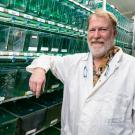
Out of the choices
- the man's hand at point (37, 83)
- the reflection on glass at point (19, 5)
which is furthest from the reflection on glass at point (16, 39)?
the man's hand at point (37, 83)

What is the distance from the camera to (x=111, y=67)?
1.88m

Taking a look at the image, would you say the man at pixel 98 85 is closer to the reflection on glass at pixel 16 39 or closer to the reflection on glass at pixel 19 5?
the reflection on glass at pixel 16 39

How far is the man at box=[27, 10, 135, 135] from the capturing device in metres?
1.82

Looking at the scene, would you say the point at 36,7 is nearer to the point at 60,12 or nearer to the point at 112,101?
the point at 60,12

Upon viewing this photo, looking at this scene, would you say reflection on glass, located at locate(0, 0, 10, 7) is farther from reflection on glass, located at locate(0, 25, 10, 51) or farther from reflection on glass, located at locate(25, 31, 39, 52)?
reflection on glass, located at locate(25, 31, 39, 52)

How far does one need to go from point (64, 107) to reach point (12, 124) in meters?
0.48

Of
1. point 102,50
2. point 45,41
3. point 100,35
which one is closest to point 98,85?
point 102,50

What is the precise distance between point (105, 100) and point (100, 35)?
1.77ft

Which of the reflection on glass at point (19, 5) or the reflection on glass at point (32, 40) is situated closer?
the reflection on glass at point (19, 5)

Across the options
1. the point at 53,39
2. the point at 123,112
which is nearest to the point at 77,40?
the point at 53,39

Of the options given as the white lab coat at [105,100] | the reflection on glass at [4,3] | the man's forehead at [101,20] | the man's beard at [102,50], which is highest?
the reflection on glass at [4,3]

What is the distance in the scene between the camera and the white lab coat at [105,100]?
182 cm

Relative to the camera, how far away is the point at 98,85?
1.82 m

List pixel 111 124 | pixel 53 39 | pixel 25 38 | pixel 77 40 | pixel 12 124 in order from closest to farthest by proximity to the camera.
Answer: pixel 111 124 → pixel 12 124 → pixel 25 38 → pixel 53 39 → pixel 77 40
